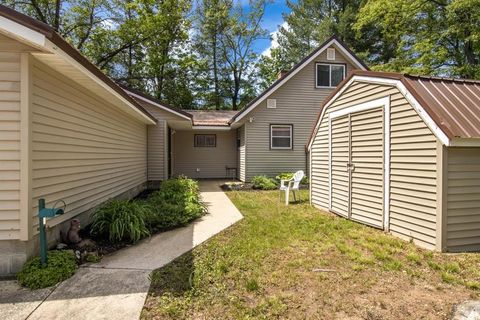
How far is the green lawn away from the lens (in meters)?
2.71

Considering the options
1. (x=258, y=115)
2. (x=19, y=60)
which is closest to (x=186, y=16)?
(x=258, y=115)

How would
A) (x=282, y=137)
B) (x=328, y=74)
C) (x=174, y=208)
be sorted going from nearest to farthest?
(x=174, y=208) < (x=282, y=137) < (x=328, y=74)

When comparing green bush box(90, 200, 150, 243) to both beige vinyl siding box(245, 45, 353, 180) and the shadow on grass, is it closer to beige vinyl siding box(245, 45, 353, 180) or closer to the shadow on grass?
the shadow on grass

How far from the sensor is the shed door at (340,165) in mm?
6184

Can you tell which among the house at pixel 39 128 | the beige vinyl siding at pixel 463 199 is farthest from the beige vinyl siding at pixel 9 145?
the beige vinyl siding at pixel 463 199

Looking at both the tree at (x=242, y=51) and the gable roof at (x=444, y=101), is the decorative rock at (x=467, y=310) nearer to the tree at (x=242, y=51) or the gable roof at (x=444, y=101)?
the gable roof at (x=444, y=101)

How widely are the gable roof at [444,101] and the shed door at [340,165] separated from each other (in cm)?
123

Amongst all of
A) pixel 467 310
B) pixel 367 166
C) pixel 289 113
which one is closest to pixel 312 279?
pixel 467 310

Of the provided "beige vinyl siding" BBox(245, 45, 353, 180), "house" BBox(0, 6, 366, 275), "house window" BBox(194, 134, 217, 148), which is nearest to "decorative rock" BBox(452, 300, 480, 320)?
"house" BBox(0, 6, 366, 275)

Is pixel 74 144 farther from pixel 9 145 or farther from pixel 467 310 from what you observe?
pixel 467 310

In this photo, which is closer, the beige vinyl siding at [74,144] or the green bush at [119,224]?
the beige vinyl siding at [74,144]

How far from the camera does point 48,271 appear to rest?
3.27 m

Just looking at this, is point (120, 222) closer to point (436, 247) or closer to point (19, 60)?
point (19, 60)

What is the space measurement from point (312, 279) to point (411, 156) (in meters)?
2.70
